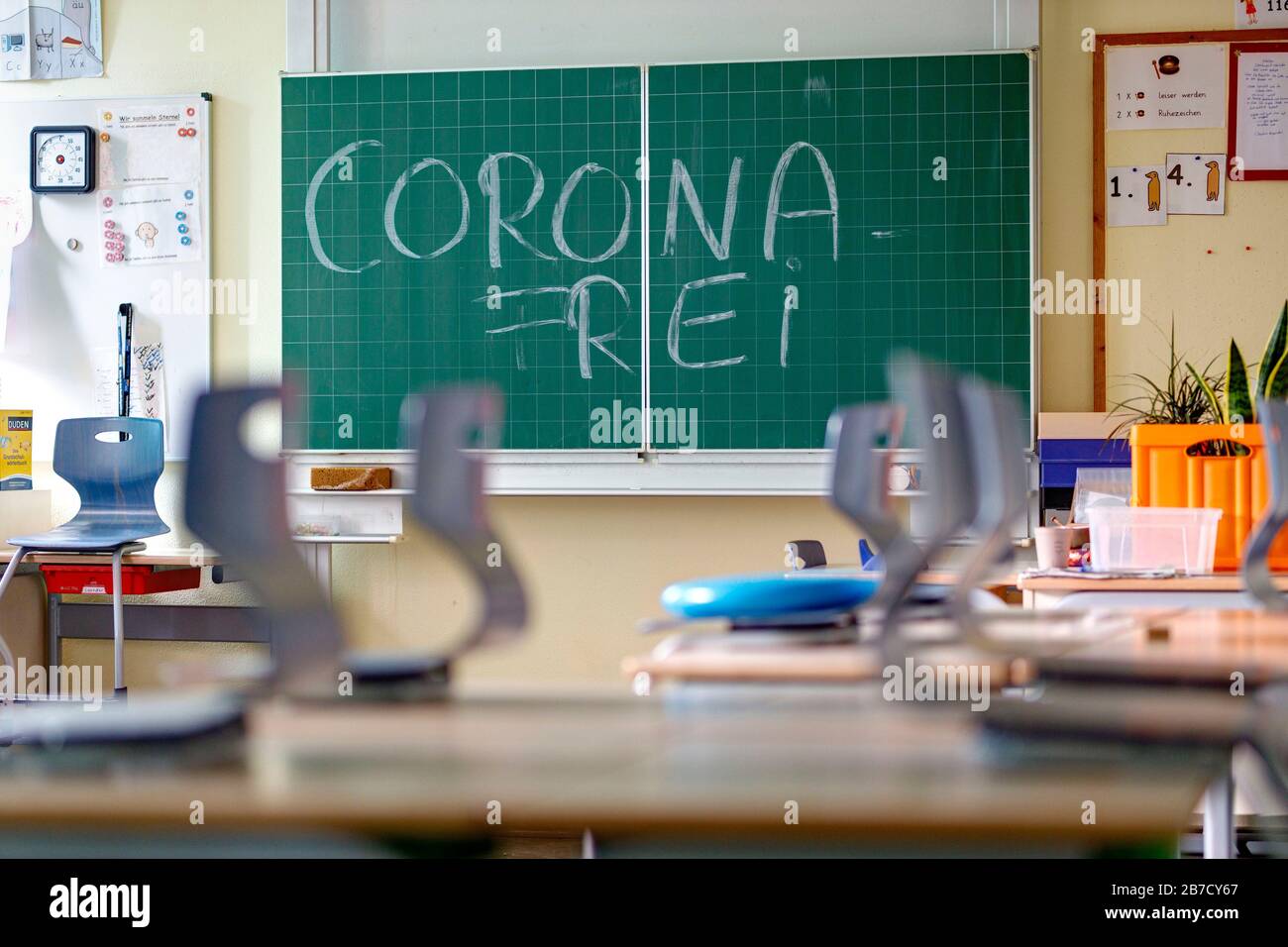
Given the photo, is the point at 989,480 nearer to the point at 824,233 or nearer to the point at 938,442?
the point at 938,442

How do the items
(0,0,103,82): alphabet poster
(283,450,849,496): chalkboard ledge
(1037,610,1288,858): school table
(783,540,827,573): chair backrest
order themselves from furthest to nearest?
(0,0,103,82): alphabet poster < (283,450,849,496): chalkboard ledge < (783,540,827,573): chair backrest < (1037,610,1288,858): school table

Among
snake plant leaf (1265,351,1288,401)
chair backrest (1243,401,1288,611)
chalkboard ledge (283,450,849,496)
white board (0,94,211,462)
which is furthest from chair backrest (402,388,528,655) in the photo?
white board (0,94,211,462)

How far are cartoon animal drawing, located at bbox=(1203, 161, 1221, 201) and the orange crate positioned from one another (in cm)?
210

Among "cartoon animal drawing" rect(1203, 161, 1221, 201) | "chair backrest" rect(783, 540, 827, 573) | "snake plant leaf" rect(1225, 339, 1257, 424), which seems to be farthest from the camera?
"cartoon animal drawing" rect(1203, 161, 1221, 201)

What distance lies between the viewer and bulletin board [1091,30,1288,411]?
382 cm

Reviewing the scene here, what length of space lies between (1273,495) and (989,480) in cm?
51

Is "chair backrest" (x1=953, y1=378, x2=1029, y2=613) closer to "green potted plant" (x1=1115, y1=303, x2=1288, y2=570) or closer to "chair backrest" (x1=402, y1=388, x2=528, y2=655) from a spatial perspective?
"chair backrest" (x1=402, y1=388, x2=528, y2=655)

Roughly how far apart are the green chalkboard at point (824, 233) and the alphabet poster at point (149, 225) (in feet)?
5.04

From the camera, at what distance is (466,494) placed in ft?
1.37

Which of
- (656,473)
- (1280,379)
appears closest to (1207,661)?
(1280,379)

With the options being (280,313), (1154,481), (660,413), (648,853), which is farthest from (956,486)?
(280,313)

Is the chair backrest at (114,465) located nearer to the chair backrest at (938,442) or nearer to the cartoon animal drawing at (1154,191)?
the cartoon animal drawing at (1154,191)

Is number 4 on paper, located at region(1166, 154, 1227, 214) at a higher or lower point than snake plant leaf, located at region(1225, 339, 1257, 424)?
higher
